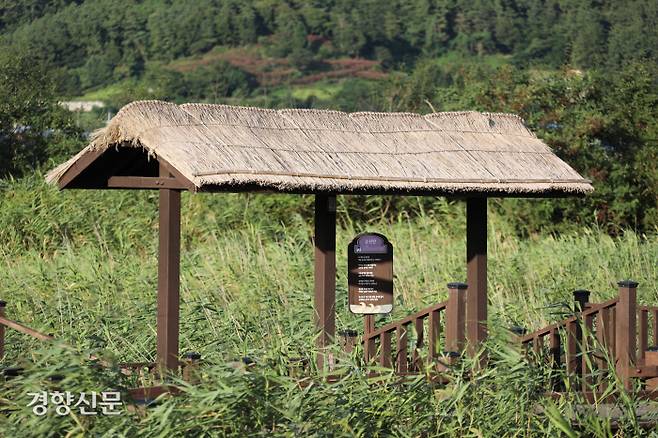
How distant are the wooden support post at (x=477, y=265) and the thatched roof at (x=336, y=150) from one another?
0.35 meters

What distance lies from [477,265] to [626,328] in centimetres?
92

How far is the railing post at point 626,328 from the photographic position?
655 cm

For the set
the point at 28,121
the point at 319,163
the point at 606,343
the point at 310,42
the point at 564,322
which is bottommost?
the point at 606,343

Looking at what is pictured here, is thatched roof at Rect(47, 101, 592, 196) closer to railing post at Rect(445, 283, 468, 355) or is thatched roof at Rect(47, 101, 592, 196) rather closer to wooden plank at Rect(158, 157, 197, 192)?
wooden plank at Rect(158, 157, 197, 192)

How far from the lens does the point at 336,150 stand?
6.50 m

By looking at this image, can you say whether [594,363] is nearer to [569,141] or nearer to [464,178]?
[464,178]

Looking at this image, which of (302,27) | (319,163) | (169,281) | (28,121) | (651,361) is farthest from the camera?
(302,27)

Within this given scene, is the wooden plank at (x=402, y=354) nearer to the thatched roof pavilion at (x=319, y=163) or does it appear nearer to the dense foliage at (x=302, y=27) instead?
the thatched roof pavilion at (x=319, y=163)

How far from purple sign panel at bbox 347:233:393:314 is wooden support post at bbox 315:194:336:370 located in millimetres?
192

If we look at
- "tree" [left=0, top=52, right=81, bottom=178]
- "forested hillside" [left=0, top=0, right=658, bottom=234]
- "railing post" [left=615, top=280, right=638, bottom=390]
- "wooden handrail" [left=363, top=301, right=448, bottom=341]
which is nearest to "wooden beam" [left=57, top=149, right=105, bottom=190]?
"wooden handrail" [left=363, top=301, right=448, bottom=341]

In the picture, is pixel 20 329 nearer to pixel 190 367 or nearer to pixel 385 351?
pixel 190 367

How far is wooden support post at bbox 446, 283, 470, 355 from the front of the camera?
20.6 feet

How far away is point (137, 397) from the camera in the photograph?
5348 mm

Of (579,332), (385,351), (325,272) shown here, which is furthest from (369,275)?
(579,332)
